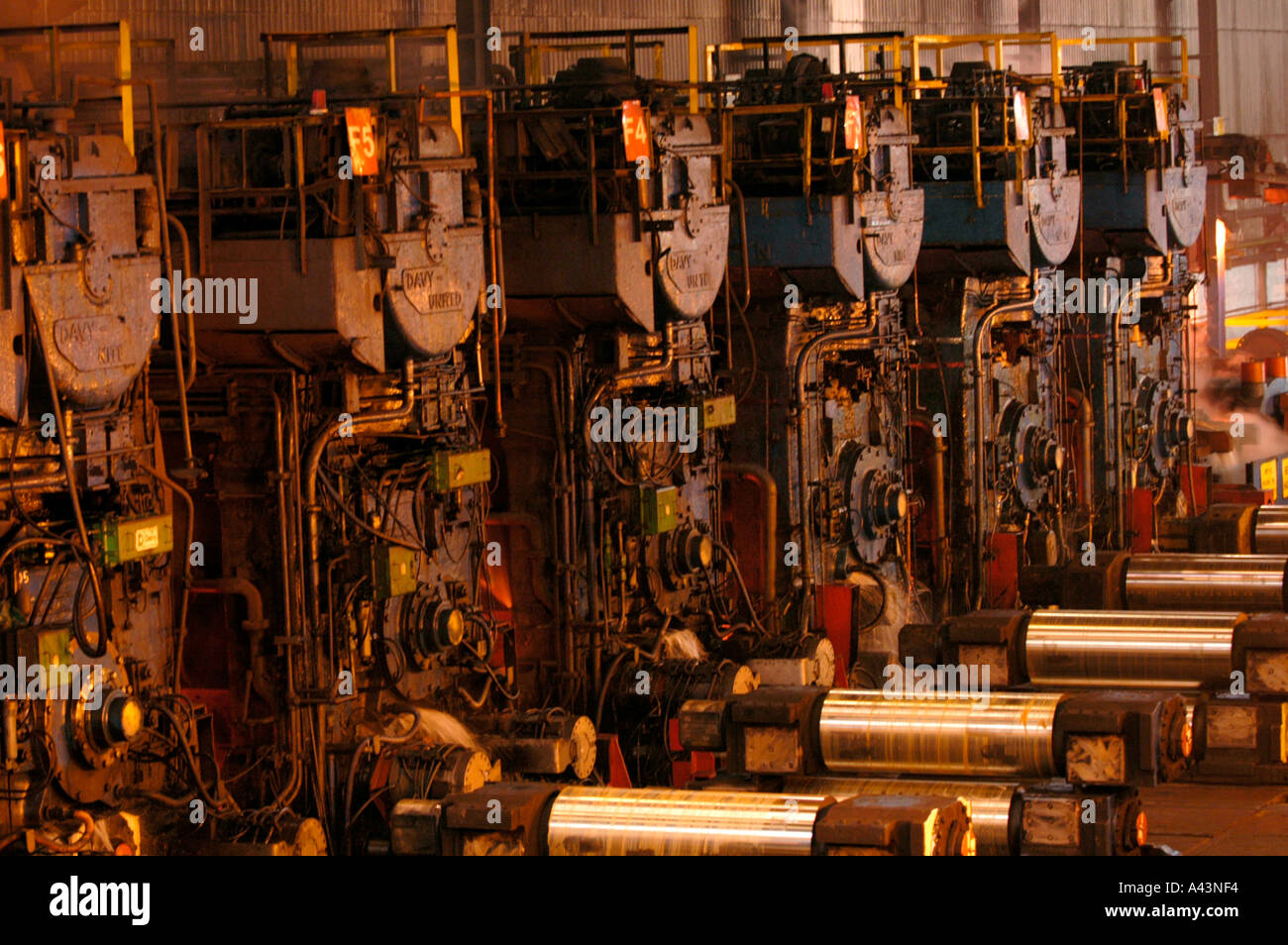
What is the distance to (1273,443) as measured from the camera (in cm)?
2838

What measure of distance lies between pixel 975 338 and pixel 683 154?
5.71 meters

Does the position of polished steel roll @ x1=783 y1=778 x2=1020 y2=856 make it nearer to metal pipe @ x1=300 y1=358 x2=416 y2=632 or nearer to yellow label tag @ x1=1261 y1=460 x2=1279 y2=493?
metal pipe @ x1=300 y1=358 x2=416 y2=632

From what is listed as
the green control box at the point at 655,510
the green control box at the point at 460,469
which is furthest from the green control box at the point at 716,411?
the green control box at the point at 460,469

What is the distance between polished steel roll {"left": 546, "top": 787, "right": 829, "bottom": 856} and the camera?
9.52 m

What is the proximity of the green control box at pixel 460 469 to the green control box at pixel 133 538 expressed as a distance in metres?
2.33

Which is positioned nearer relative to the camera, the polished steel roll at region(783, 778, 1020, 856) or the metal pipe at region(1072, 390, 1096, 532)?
the polished steel roll at region(783, 778, 1020, 856)

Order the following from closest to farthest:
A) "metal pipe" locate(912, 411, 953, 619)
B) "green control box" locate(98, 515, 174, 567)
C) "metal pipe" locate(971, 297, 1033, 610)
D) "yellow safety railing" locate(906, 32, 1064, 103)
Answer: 1. "green control box" locate(98, 515, 174, 567)
2. "yellow safety railing" locate(906, 32, 1064, 103)
3. "metal pipe" locate(912, 411, 953, 619)
4. "metal pipe" locate(971, 297, 1033, 610)

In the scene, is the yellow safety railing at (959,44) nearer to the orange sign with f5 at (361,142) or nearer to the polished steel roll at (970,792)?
the orange sign with f5 at (361,142)

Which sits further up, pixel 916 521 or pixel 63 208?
pixel 63 208

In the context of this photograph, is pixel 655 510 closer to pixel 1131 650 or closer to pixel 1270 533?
pixel 1131 650

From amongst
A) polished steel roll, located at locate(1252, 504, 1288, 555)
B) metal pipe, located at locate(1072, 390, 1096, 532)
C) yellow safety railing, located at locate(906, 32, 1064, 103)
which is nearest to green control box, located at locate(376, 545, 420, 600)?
yellow safety railing, located at locate(906, 32, 1064, 103)

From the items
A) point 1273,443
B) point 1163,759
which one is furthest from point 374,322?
point 1273,443

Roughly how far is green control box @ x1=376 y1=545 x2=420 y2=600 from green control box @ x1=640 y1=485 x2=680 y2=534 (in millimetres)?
2424

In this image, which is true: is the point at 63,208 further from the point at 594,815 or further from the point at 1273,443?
the point at 1273,443
